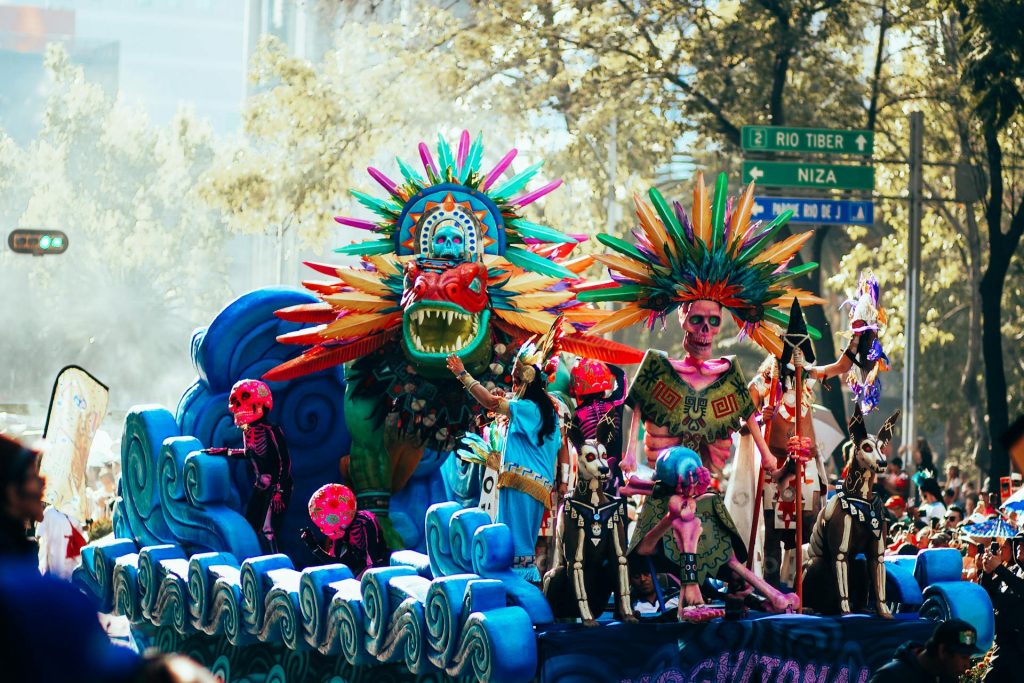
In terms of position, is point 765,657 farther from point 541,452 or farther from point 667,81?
point 667,81

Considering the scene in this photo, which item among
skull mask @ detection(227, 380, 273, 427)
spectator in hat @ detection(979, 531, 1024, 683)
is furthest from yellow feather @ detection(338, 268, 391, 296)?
spectator in hat @ detection(979, 531, 1024, 683)

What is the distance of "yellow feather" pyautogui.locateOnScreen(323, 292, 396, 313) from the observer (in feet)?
28.1

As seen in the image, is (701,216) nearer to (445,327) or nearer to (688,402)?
(688,402)

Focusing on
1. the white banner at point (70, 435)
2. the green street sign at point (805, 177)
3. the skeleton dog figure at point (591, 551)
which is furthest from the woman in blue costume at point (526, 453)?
the green street sign at point (805, 177)

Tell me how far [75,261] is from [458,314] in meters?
34.5

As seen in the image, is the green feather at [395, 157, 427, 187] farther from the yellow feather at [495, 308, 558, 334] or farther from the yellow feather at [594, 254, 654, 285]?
the yellow feather at [594, 254, 654, 285]

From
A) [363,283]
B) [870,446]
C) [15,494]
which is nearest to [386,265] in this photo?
[363,283]

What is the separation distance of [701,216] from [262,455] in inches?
110

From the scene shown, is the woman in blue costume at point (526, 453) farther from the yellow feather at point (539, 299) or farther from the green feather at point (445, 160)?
the green feather at point (445, 160)

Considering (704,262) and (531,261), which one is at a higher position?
(531,261)

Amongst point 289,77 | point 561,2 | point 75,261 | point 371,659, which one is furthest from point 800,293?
point 75,261

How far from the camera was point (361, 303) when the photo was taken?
8.58 meters

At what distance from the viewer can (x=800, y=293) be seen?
794 cm

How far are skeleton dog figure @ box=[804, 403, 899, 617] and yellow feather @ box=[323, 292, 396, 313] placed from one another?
2.67 m
